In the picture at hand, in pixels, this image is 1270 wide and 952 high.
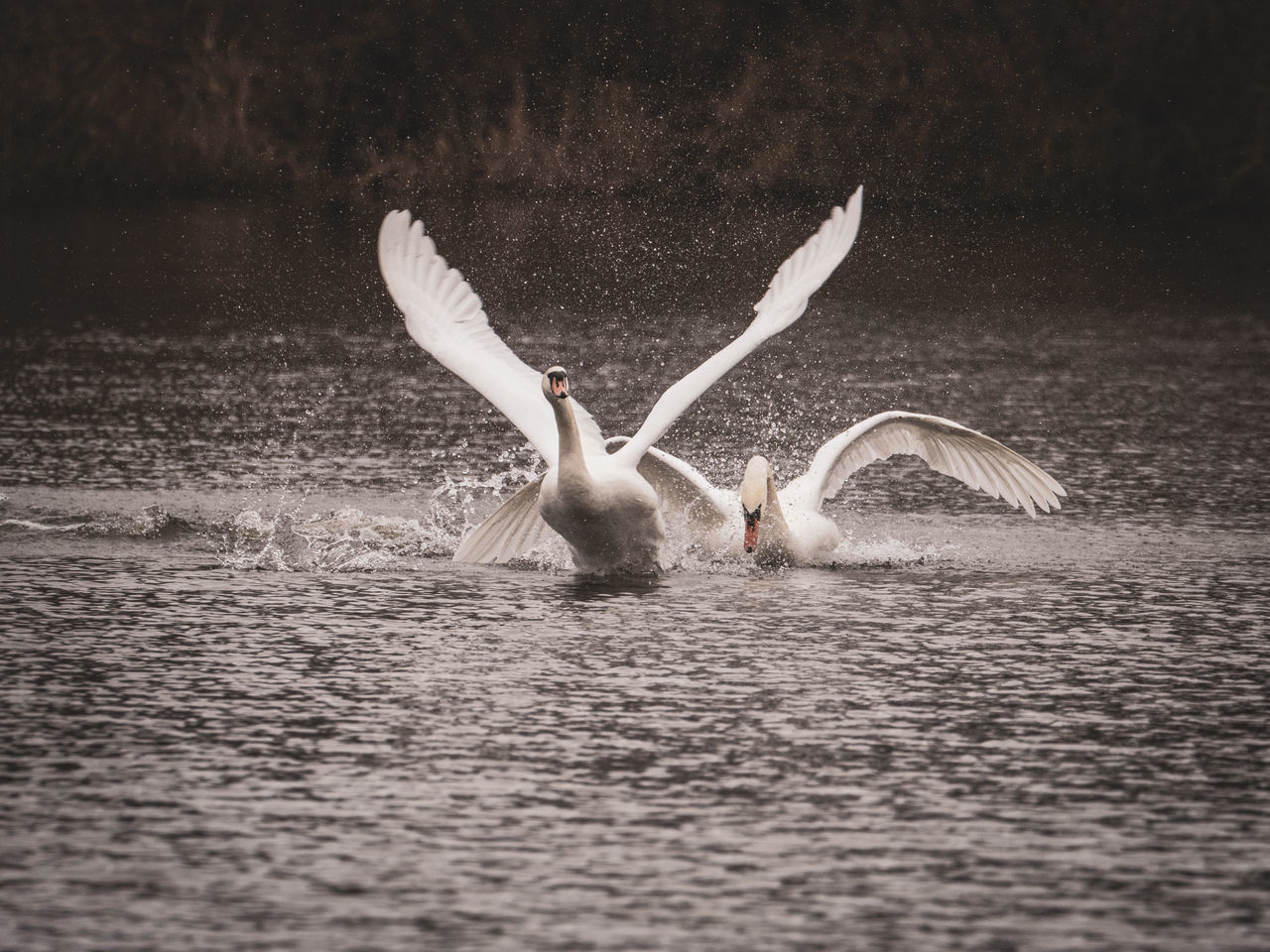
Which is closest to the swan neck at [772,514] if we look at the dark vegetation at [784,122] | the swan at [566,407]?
the swan at [566,407]

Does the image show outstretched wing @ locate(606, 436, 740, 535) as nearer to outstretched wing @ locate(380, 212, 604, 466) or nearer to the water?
the water

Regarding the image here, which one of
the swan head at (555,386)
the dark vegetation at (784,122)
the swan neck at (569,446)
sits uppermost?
the dark vegetation at (784,122)

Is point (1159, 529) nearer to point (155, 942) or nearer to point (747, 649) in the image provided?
point (747, 649)

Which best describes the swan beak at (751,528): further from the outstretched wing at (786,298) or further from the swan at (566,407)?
the outstretched wing at (786,298)

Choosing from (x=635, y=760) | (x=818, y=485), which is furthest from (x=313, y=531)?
(x=635, y=760)

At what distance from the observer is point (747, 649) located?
37.6ft

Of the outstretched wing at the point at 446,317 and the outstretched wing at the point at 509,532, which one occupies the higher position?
the outstretched wing at the point at 446,317

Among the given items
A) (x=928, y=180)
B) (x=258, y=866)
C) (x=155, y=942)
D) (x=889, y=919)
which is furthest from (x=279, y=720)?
(x=928, y=180)

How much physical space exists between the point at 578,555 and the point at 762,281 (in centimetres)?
2033

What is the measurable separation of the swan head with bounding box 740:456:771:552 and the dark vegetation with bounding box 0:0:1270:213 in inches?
1213

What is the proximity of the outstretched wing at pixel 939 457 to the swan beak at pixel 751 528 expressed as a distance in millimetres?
1081

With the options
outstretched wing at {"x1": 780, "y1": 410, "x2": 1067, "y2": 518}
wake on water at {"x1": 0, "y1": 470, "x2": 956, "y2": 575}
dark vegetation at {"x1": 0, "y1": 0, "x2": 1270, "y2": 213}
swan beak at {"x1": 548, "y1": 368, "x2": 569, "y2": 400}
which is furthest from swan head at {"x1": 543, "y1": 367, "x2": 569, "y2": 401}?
dark vegetation at {"x1": 0, "y1": 0, "x2": 1270, "y2": 213}

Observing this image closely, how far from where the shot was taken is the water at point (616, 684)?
25.5 ft

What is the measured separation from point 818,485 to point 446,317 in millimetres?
2622
